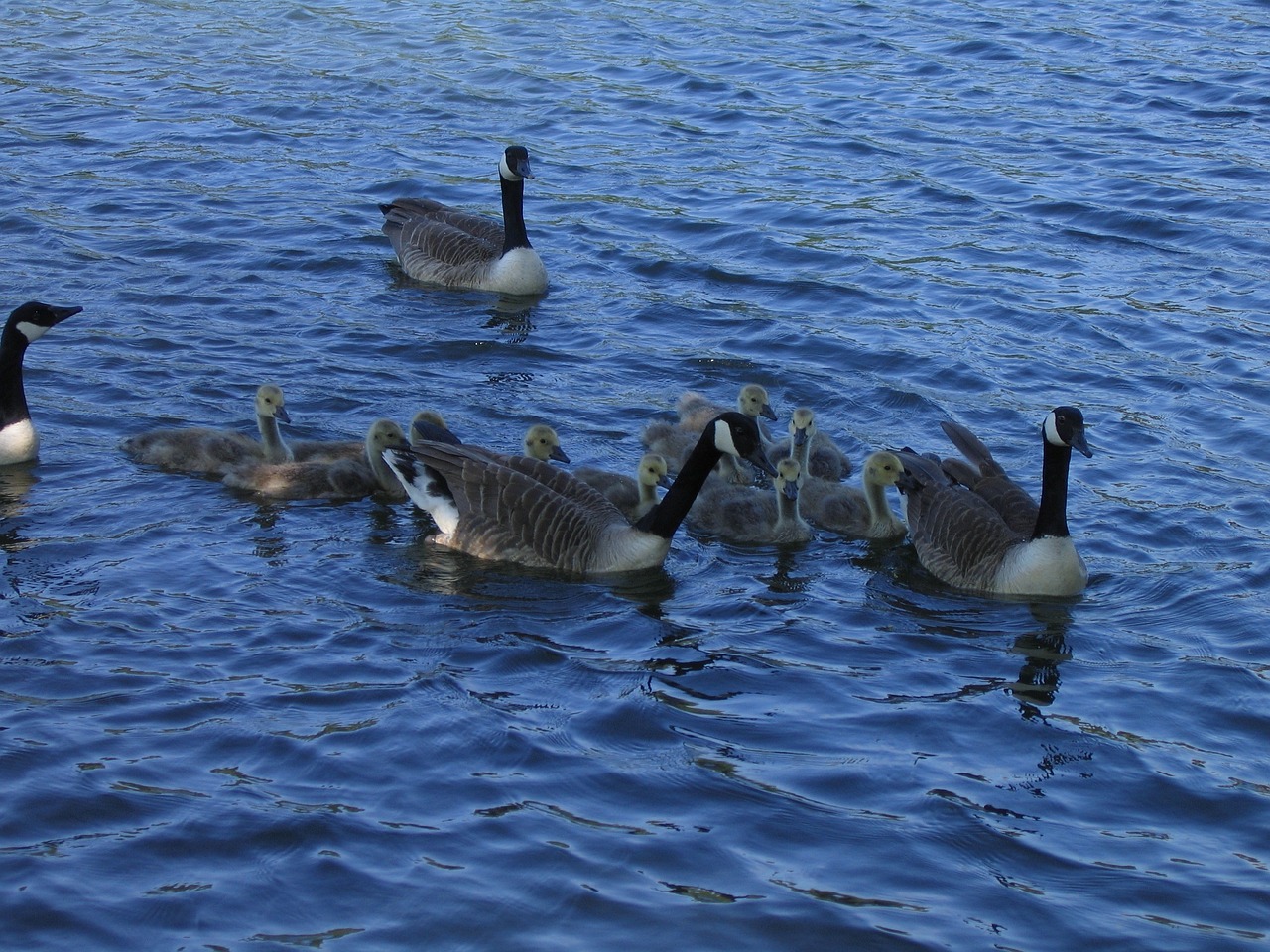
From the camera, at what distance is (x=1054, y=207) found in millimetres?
16828

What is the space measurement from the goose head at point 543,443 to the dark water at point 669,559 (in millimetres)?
909

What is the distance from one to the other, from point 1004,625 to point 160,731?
4.67m

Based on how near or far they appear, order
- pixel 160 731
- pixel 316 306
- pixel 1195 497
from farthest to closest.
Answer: pixel 316 306
pixel 1195 497
pixel 160 731

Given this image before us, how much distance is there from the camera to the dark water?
689 cm

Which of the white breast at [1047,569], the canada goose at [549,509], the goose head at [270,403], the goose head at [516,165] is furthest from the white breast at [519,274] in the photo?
the white breast at [1047,569]

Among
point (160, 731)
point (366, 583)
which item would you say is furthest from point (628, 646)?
point (160, 731)

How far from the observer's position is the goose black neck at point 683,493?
9.98m

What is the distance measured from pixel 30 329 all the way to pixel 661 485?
4480mm

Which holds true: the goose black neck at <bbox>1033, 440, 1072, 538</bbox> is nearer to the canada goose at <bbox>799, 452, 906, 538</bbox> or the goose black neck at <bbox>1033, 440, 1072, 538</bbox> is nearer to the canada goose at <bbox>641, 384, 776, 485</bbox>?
the canada goose at <bbox>799, 452, 906, 538</bbox>

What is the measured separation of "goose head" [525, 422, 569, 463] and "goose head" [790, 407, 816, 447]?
1560mm

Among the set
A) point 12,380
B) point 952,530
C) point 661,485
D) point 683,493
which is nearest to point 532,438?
point 661,485

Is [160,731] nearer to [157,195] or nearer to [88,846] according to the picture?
[88,846]

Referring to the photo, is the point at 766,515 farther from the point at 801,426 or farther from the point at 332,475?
the point at 332,475

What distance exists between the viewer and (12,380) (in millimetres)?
11156
